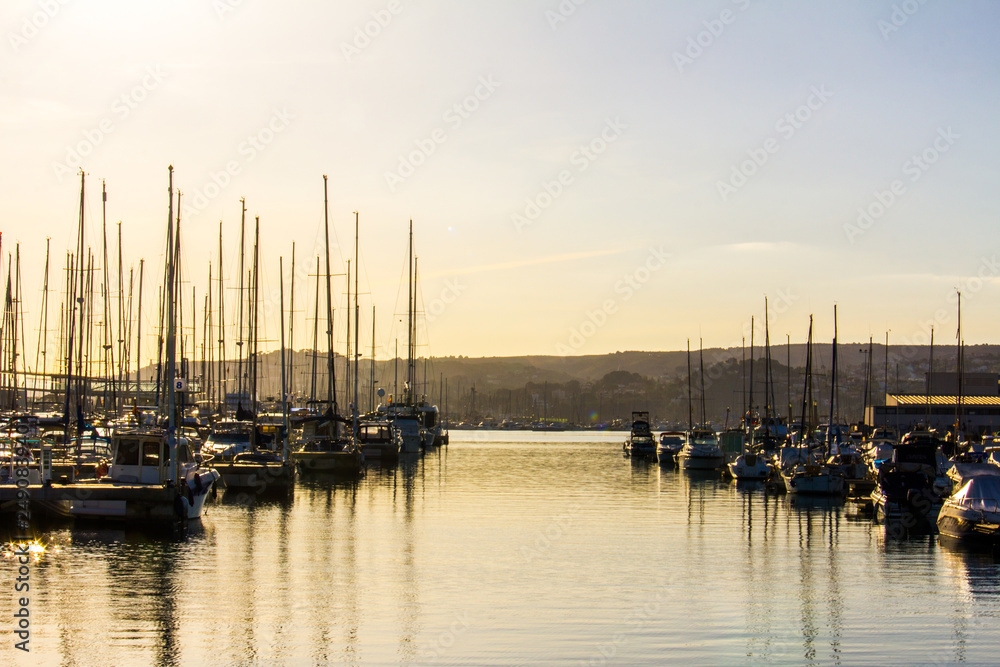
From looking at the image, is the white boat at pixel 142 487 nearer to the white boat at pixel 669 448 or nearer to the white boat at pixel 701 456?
the white boat at pixel 701 456

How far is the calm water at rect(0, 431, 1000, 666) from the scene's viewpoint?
20688 mm

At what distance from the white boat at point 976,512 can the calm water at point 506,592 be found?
1180 mm

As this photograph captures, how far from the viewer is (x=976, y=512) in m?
36.4

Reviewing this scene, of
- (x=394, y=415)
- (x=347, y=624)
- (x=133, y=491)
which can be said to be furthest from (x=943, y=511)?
(x=394, y=415)

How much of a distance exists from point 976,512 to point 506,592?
59.9 ft

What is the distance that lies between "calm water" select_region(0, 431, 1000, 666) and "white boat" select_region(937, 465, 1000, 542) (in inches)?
46.4

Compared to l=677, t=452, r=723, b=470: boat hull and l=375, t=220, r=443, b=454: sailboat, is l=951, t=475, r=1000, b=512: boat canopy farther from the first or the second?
l=375, t=220, r=443, b=454: sailboat

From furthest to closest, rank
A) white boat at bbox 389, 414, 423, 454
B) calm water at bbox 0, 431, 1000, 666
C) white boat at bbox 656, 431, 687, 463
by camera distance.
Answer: white boat at bbox 389, 414, 423, 454
white boat at bbox 656, 431, 687, 463
calm water at bbox 0, 431, 1000, 666

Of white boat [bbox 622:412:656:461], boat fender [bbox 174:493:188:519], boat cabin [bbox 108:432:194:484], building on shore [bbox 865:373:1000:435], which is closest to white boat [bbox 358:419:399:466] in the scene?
white boat [bbox 622:412:656:461]

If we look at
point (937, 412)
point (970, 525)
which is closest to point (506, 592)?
point (970, 525)

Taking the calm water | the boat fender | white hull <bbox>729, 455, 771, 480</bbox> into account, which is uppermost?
the boat fender

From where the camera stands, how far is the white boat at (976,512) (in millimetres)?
35809

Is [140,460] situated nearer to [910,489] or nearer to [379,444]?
[910,489]

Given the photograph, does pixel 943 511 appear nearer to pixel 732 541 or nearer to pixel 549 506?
pixel 732 541
